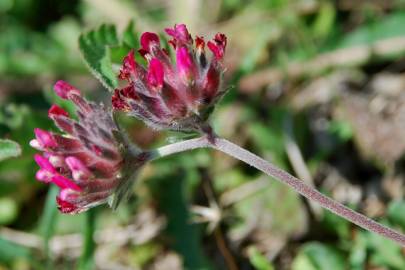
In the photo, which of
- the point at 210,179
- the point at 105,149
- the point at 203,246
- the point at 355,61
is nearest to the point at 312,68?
the point at 355,61

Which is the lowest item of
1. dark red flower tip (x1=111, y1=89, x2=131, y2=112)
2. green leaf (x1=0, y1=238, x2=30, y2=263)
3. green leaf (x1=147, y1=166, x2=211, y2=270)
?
green leaf (x1=147, y1=166, x2=211, y2=270)

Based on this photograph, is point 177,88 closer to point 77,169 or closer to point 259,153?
point 77,169

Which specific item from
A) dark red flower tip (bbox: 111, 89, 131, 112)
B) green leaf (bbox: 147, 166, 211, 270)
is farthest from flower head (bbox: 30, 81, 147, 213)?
green leaf (bbox: 147, 166, 211, 270)

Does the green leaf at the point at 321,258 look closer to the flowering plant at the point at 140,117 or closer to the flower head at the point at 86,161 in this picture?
the flowering plant at the point at 140,117

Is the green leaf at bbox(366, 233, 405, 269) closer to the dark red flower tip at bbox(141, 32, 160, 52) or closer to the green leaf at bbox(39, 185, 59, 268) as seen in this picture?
the dark red flower tip at bbox(141, 32, 160, 52)

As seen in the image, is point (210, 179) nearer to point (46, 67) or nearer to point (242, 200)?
point (242, 200)
